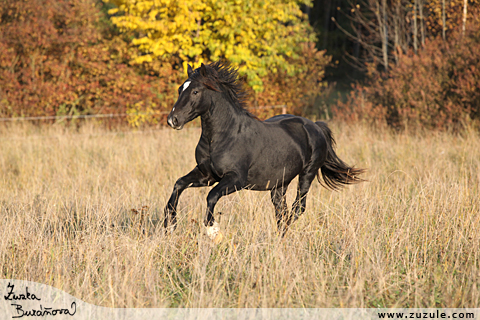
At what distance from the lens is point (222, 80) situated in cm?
438

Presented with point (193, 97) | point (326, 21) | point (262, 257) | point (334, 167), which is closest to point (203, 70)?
point (193, 97)

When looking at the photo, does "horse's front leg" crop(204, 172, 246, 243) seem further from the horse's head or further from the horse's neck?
the horse's head

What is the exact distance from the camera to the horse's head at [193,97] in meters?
3.98

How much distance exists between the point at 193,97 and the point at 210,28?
1274 centimetres

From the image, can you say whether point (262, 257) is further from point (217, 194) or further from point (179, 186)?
point (179, 186)

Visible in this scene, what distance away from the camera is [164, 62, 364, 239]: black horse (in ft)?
13.4

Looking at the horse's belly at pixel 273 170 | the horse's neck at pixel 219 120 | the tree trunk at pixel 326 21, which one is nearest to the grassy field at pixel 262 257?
the horse's belly at pixel 273 170

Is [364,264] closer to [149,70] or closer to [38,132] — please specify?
[38,132]

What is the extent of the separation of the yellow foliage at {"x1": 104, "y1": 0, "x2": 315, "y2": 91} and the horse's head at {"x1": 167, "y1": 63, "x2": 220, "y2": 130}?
10.3m

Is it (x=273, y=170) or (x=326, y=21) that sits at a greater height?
(x=326, y=21)

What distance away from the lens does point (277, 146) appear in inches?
183

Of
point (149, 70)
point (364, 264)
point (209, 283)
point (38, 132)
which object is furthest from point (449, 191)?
point (149, 70)
